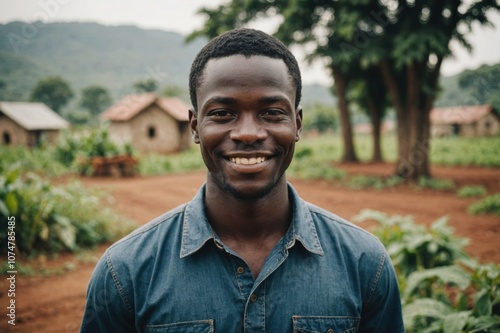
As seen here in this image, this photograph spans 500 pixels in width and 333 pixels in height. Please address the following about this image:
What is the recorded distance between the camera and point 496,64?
25.2ft

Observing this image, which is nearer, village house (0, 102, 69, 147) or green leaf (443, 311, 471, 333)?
green leaf (443, 311, 471, 333)

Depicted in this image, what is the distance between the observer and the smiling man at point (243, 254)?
4.62 feet

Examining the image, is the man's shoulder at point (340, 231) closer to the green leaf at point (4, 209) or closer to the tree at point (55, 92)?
the green leaf at point (4, 209)

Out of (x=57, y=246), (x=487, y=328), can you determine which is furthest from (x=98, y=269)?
(x=57, y=246)

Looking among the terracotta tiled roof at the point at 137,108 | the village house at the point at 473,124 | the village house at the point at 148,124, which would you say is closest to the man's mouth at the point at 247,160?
the terracotta tiled roof at the point at 137,108

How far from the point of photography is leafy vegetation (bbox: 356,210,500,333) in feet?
6.98

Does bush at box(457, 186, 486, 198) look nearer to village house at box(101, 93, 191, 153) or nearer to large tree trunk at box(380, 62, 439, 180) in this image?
large tree trunk at box(380, 62, 439, 180)

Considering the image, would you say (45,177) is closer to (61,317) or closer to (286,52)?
(61,317)

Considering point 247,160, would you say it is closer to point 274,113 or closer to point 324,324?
point 274,113

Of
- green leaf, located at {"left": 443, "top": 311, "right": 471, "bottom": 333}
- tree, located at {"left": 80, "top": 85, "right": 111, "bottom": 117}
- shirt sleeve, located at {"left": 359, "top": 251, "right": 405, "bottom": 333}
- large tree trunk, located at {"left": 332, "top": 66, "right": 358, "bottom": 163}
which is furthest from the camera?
tree, located at {"left": 80, "top": 85, "right": 111, "bottom": 117}

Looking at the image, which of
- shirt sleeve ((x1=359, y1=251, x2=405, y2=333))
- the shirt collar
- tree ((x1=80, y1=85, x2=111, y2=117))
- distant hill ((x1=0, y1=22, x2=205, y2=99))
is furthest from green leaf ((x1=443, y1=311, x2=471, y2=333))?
tree ((x1=80, y1=85, x2=111, y2=117))

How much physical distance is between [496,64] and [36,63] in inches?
392

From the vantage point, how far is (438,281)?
2859 mm

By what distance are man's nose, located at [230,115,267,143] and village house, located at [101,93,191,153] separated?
20679 millimetres
